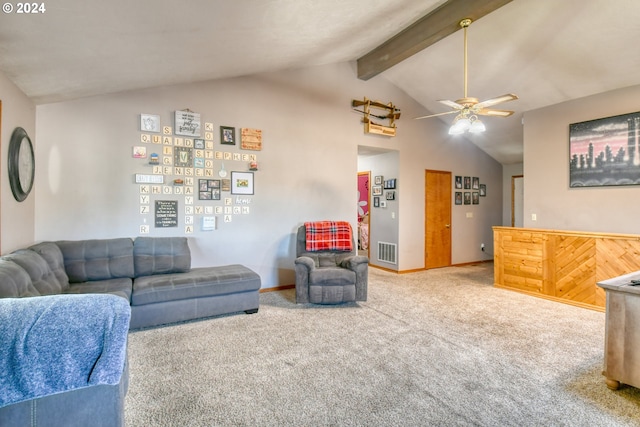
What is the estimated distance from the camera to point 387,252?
20.4 ft

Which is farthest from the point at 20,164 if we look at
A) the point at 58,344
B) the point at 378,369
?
the point at 378,369

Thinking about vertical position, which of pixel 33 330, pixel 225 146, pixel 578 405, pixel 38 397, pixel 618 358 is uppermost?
pixel 225 146

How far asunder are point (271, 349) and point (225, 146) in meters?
2.76

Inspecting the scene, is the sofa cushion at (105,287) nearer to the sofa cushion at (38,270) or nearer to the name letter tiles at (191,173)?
the sofa cushion at (38,270)

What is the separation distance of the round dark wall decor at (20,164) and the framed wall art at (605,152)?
656 centimetres

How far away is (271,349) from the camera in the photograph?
2.75 m

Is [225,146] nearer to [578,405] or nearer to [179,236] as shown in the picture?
[179,236]

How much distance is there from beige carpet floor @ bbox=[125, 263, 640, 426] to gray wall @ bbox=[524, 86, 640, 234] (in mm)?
1327

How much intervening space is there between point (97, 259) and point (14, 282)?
1368mm

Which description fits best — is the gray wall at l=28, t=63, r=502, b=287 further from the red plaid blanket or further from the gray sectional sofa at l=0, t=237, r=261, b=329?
the red plaid blanket

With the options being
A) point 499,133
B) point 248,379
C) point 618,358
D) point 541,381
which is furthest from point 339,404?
point 499,133

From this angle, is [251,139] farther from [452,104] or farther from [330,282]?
[452,104]

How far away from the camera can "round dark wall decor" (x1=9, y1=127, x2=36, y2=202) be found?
276 cm

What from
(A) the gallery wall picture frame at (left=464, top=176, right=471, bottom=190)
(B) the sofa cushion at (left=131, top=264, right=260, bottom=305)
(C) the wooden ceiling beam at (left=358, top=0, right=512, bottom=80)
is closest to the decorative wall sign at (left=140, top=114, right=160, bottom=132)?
(B) the sofa cushion at (left=131, top=264, right=260, bottom=305)
